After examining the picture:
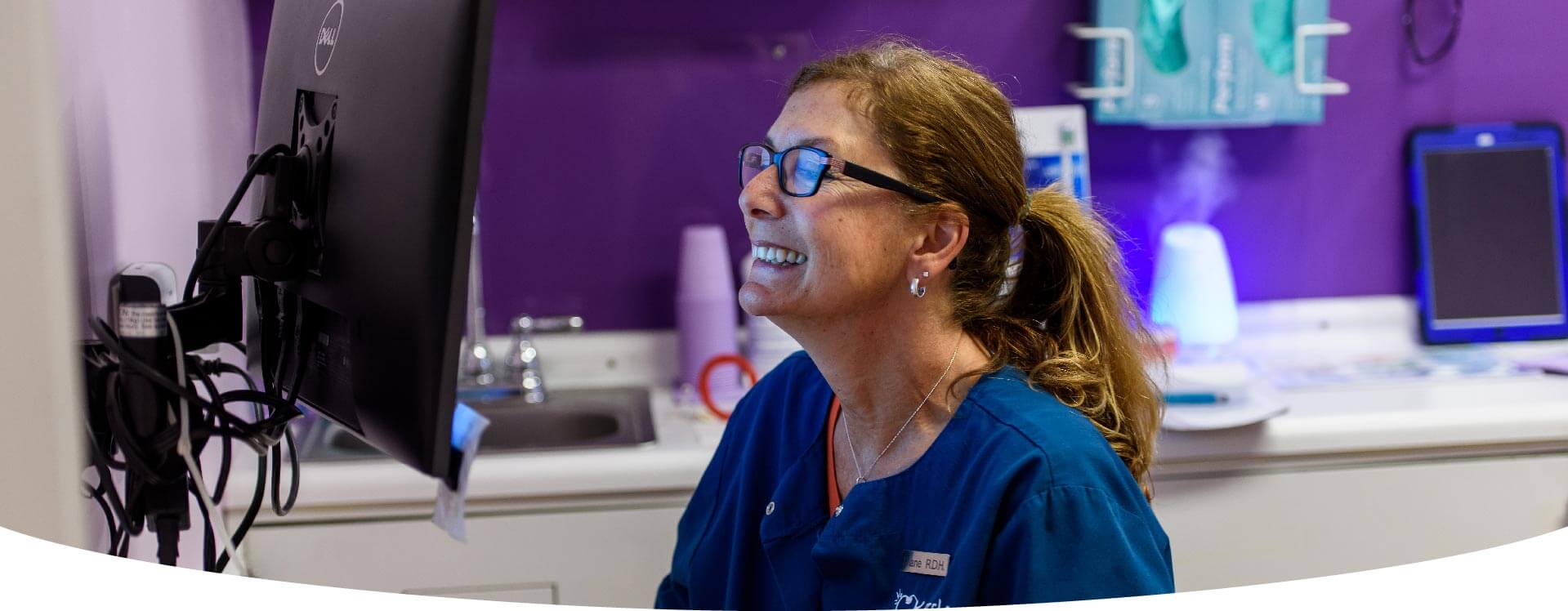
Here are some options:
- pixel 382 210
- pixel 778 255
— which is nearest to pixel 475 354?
pixel 778 255

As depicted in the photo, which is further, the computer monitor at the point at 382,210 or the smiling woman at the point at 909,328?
the smiling woman at the point at 909,328

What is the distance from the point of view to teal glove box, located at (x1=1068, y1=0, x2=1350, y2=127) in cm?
264

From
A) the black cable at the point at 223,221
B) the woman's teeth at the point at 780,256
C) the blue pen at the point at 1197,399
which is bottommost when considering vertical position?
the blue pen at the point at 1197,399

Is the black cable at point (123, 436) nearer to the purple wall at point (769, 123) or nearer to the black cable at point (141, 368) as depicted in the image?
the black cable at point (141, 368)

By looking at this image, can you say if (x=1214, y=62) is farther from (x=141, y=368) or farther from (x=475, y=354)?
(x=141, y=368)

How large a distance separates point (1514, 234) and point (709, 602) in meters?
2.05

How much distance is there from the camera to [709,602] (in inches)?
59.7

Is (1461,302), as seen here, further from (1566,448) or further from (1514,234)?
(1566,448)

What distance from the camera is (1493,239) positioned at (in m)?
2.75

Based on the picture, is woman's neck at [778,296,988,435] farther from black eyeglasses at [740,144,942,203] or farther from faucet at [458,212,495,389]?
faucet at [458,212,495,389]

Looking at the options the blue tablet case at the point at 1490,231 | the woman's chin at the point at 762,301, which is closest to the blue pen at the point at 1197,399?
the blue tablet case at the point at 1490,231

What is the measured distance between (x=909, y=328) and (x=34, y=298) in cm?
88

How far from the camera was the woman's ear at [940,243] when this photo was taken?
1.39 metres

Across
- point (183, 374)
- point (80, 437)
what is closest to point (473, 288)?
point (183, 374)
